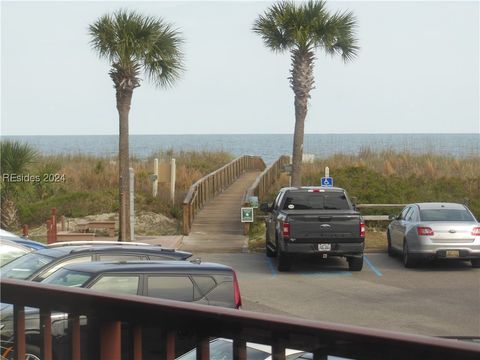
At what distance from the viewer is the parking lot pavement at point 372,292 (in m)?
15.4

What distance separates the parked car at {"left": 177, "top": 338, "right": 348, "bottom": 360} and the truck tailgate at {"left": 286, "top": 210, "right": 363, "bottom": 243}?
16.6m

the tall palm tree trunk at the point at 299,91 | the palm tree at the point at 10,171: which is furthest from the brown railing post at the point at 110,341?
the tall palm tree trunk at the point at 299,91

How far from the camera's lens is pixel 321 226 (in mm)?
20188

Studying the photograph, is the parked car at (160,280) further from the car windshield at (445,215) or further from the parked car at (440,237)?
the car windshield at (445,215)

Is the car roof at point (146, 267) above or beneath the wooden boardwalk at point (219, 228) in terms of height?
above

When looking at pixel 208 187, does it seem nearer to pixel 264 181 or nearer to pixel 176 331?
pixel 264 181

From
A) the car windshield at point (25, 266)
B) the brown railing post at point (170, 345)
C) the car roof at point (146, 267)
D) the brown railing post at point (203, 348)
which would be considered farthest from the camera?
the car windshield at point (25, 266)

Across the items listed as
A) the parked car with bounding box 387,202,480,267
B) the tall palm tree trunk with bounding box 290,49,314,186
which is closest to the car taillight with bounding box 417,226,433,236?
Answer: the parked car with bounding box 387,202,480,267

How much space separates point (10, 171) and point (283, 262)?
10617 mm

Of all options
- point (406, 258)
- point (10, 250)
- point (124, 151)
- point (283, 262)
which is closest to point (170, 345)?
point (10, 250)

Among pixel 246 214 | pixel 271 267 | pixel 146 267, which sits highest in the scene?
A: pixel 146 267

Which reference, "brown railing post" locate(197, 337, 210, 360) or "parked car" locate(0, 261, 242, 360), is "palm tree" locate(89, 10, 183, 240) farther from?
"brown railing post" locate(197, 337, 210, 360)

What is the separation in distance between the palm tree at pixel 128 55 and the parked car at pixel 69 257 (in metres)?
12.2

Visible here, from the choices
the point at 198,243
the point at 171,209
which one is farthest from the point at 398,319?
the point at 171,209
